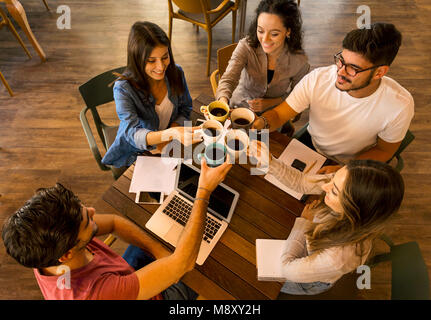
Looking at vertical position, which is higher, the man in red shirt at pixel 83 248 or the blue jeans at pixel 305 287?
the man in red shirt at pixel 83 248

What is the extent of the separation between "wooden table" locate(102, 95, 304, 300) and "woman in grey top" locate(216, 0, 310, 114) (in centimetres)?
60

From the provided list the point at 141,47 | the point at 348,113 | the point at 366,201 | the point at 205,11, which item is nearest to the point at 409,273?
the point at 366,201

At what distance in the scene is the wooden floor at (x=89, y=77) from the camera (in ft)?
8.30

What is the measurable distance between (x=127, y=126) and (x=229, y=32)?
2594 millimetres

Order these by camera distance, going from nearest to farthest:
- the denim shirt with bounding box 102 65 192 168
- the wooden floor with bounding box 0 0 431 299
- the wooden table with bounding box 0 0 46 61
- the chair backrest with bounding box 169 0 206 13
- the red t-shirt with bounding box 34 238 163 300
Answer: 1. the red t-shirt with bounding box 34 238 163 300
2. the denim shirt with bounding box 102 65 192 168
3. the wooden floor with bounding box 0 0 431 299
4. the chair backrest with bounding box 169 0 206 13
5. the wooden table with bounding box 0 0 46 61

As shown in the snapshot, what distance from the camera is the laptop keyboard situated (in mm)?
1450

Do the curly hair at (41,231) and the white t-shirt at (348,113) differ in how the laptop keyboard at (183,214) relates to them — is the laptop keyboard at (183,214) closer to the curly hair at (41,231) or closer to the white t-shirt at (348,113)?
the curly hair at (41,231)

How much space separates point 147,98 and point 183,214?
0.77m

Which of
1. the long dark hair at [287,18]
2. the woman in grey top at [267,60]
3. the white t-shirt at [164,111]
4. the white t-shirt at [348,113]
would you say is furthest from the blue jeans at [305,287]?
the long dark hair at [287,18]

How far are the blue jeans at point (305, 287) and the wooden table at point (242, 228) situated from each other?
144 mm

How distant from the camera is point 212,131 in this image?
138cm

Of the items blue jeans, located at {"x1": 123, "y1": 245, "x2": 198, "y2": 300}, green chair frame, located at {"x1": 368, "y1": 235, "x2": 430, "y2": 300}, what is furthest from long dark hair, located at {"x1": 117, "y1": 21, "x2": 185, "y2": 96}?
green chair frame, located at {"x1": 368, "y1": 235, "x2": 430, "y2": 300}

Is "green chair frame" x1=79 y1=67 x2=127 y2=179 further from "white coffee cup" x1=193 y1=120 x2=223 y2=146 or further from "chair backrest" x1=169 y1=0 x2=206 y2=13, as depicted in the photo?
"chair backrest" x1=169 y1=0 x2=206 y2=13
